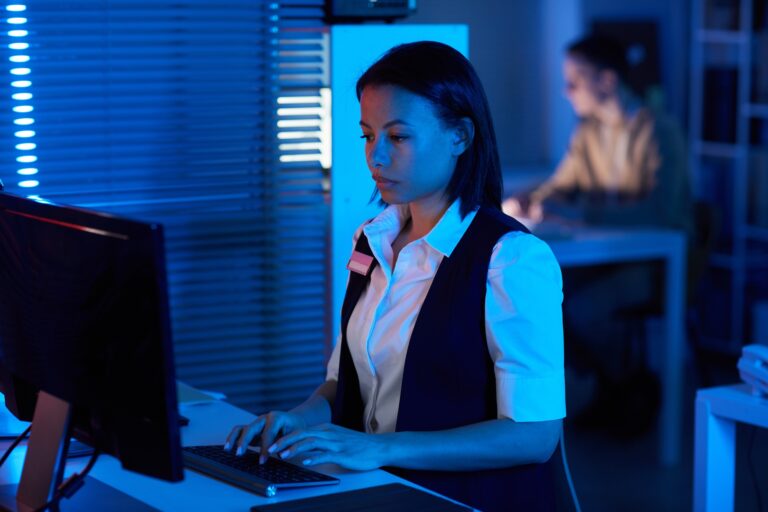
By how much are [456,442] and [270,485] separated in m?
0.34

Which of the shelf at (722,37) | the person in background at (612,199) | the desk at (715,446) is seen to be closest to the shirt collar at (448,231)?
the desk at (715,446)

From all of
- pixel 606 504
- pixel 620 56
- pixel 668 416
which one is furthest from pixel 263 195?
pixel 620 56

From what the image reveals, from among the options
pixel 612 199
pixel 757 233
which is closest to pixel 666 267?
pixel 612 199

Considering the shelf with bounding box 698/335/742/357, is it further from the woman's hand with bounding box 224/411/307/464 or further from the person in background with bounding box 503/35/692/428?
the woman's hand with bounding box 224/411/307/464

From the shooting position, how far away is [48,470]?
1639 mm

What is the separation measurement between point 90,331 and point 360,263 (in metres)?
0.77

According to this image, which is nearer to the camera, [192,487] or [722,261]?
[192,487]

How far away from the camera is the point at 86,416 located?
5.27ft

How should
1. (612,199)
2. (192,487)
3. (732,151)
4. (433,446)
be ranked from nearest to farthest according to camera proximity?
(192,487) < (433,446) < (612,199) < (732,151)

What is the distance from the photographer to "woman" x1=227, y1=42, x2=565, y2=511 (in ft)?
6.25

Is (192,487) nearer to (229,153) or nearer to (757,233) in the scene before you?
(229,153)

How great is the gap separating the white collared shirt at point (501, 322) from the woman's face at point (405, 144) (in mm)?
90

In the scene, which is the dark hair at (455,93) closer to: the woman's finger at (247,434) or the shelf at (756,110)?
the woman's finger at (247,434)

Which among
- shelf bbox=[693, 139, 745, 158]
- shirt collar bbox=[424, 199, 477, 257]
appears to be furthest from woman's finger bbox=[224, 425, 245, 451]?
shelf bbox=[693, 139, 745, 158]
